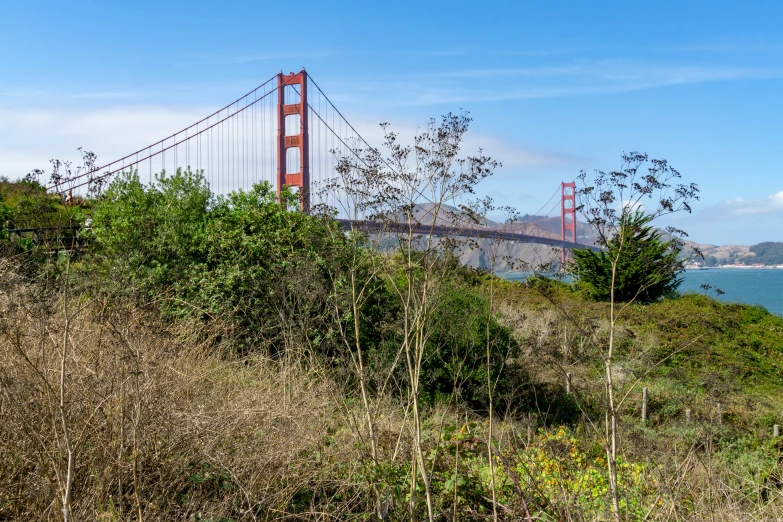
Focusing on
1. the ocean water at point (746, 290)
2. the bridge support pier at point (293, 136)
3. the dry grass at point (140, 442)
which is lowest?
the ocean water at point (746, 290)

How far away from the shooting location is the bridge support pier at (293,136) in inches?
838

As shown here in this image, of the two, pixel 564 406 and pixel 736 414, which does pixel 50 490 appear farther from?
pixel 736 414

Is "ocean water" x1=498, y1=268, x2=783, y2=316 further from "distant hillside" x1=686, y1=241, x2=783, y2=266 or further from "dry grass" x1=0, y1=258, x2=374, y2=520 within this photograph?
"distant hillside" x1=686, y1=241, x2=783, y2=266

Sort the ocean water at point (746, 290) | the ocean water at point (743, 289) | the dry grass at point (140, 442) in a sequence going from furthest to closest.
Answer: the ocean water at point (746, 290), the ocean water at point (743, 289), the dry grass at point (140, 442)

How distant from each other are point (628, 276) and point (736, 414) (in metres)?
4.77

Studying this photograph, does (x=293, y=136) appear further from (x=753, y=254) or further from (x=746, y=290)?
(x=753, y=254)

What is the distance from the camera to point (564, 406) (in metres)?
8.09

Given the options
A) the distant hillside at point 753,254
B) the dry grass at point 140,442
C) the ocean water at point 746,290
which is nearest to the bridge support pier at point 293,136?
the ocean water at point 746,290

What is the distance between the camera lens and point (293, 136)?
2403 centimetres

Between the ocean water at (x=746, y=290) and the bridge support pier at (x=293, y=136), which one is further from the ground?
the bridge support pier at (x=293, y=136)

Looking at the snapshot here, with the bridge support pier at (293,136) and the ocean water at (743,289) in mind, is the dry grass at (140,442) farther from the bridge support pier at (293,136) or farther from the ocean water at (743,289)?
the bridge support pier at (293,136)

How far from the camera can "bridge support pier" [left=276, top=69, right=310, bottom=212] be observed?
2130 cm

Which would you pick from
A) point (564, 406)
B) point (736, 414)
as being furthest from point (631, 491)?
point (736, 414)

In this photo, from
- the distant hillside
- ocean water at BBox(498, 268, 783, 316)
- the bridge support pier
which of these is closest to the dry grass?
ocean water at BBox(498, 268, 783, 316)
